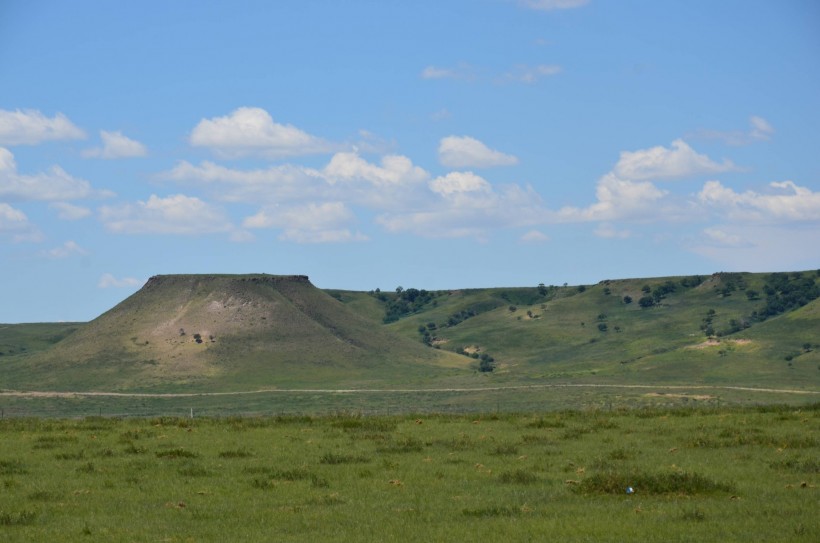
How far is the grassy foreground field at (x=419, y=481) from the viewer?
21734mm

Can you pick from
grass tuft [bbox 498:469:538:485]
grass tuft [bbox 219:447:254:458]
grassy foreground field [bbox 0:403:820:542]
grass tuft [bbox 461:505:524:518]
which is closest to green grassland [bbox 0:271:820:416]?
grassy foreground field [bbox 0:403:820:542]

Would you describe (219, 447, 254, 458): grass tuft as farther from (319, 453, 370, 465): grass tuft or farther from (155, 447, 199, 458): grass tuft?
(319, 453, 370, 465): grass tuft

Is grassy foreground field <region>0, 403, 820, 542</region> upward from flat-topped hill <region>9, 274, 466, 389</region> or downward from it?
downward

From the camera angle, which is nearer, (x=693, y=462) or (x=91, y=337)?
(x=693, y=462)

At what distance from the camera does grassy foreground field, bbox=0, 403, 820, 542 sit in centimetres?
2173

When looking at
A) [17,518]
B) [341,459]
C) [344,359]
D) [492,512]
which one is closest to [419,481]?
[341,459]

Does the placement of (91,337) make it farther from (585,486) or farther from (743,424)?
(585,486)

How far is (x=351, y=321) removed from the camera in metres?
175

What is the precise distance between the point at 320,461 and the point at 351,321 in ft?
471

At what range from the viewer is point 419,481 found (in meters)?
27.8

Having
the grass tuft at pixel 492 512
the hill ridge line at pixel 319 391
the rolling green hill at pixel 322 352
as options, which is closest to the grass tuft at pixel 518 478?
the grass tuft at pixel 492 512

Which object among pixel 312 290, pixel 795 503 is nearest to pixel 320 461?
pixel 795 503

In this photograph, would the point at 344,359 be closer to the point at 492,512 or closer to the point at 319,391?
the point at 319,391

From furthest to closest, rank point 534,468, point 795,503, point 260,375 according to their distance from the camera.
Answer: point 260,375, point 534,468, point 795,503
